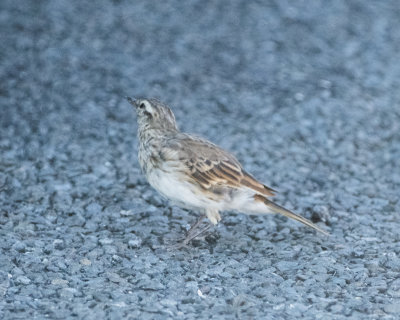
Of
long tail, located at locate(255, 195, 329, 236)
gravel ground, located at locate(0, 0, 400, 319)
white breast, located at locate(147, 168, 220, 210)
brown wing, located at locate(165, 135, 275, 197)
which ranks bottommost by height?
gravel ground, located at locate(0, 0, 400, 319)

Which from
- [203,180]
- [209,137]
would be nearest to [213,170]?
[203,180]

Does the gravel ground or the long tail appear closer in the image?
the gravel ground

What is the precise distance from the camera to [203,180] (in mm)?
7723

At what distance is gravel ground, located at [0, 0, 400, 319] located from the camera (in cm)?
705

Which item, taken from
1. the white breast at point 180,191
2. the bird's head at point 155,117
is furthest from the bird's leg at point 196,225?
the bird's head at point 155,117

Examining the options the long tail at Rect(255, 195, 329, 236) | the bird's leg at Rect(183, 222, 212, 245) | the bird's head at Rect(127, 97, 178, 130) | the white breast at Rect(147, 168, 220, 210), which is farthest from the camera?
the bird's head at Rect(127, 97, 178, 130)

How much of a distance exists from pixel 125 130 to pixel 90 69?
202cm

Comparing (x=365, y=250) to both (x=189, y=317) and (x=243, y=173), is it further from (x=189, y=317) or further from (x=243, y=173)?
(x=189, y=317)

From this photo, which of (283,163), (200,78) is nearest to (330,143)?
(283,163)

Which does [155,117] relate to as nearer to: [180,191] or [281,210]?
[180,191]

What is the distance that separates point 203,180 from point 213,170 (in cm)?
15

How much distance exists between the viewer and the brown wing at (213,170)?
775cm

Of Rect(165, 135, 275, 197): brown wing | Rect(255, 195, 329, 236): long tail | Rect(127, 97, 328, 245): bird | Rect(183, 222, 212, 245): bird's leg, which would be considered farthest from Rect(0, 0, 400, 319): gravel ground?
Rect(165, 135, 275, 197): brown wing

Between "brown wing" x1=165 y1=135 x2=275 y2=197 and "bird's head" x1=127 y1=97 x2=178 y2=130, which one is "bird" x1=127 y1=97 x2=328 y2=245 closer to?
"brown wing" x1=165 y1=135 x2=275 y2=197
